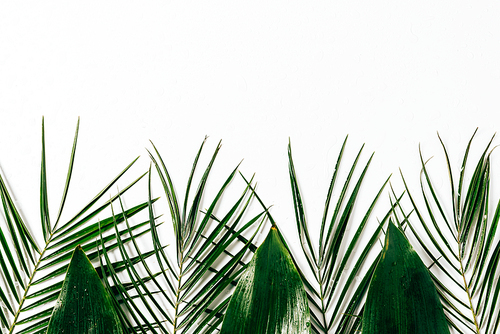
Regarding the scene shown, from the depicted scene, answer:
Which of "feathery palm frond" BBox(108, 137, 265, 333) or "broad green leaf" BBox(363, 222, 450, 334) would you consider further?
"feathery palm frond" BBox(108, 137, 265, 333)

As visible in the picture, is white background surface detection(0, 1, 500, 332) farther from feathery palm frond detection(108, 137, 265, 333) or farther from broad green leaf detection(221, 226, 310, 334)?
broad green leaf detection(221, 226, 310, 334)

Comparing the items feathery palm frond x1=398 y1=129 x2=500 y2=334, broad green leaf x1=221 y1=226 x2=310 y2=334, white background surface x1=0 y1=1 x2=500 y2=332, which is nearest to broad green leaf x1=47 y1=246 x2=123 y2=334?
broad green leaf x1=221 y1=226 x2=310 y2=334

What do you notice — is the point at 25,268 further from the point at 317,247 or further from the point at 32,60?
the point at 317,247

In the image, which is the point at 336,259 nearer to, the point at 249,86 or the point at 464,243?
the point at 464,243

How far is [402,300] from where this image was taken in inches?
15.5

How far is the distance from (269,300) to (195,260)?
270 millimetres

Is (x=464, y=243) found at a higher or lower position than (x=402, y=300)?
higher

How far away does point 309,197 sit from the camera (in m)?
0.68

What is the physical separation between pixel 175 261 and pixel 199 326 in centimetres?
13

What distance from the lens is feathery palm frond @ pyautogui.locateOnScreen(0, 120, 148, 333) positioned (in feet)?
2.03

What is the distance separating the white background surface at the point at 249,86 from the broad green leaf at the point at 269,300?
10.2 inches

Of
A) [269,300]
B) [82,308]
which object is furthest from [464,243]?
[82,308]

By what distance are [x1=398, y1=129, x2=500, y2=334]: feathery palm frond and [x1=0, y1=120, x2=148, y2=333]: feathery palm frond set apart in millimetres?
567

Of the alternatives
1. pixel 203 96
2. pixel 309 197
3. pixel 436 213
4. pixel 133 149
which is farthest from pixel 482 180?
pixel 133 149
